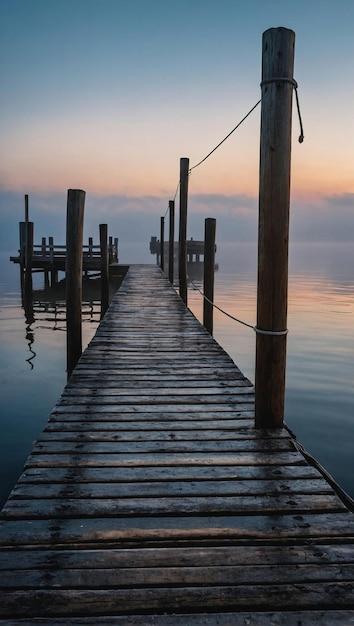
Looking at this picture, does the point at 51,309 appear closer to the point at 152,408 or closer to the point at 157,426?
the point at 152,408

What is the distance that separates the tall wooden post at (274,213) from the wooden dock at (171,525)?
42 cm

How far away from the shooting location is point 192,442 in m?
3.38

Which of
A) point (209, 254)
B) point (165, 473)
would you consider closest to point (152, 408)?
point (165, 473)

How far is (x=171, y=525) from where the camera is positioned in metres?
2.33

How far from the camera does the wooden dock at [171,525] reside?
1.82 metres

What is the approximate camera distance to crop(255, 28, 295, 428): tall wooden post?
3.22 m

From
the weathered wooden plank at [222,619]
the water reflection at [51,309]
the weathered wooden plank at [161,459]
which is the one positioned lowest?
the water reflection at [51,309]

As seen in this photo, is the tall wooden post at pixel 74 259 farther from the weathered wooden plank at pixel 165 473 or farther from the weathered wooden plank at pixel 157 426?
the weathered wooden plank at pixel 165 473


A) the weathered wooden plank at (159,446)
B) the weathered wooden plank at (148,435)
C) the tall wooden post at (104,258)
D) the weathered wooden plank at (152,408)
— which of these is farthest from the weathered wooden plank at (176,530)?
the tall wooden post at (104,258)

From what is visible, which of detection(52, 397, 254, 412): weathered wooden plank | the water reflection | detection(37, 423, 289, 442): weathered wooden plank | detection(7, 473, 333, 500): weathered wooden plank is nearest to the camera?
detection(7, 473, 333, 500): weathered wooden plank

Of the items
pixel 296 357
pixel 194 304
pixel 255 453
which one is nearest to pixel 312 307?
pixel 194 304

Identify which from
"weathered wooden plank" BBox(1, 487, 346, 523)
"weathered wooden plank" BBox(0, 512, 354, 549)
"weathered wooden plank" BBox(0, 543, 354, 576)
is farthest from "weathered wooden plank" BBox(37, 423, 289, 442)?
"weathered wooden plank" BBox(0, 543, 354, 576)

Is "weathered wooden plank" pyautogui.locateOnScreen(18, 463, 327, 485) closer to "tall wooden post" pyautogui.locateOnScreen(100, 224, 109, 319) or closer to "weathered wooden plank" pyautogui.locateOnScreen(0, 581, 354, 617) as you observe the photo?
"weathered wooden plank" pyautogui.locateOnScreen(0, 581, 354, 617)

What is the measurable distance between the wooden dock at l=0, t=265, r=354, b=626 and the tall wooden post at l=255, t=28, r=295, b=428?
42 cm
